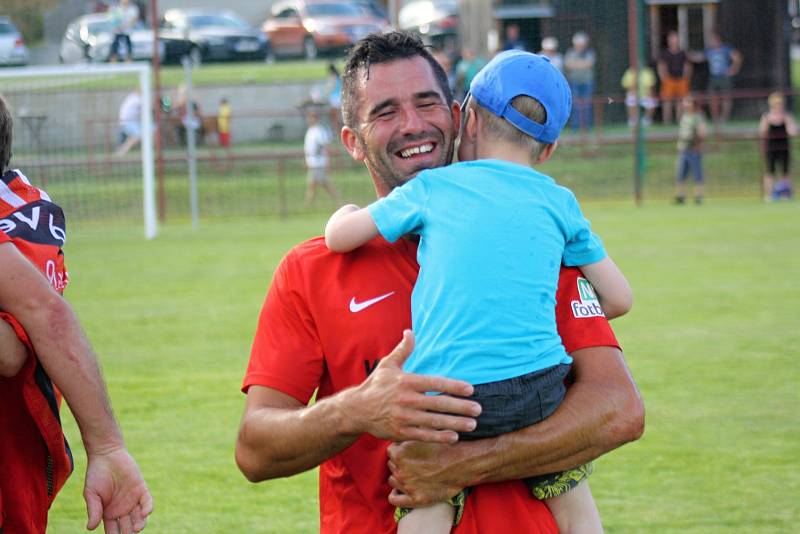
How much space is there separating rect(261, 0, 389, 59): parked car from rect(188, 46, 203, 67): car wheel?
265cm

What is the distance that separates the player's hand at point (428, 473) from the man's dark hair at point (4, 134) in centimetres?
116

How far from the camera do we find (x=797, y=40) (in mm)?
41188

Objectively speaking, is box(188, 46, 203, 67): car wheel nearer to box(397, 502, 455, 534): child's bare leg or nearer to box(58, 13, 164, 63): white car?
box(58, 13, 164, 63): white car

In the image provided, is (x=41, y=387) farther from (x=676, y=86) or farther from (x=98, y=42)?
(x=676, y=86)

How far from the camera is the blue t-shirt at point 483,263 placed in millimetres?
2812

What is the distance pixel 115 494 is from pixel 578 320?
116 cm

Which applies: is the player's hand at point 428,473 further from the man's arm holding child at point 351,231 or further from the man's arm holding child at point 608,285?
the man's arm holding child at point 608,285

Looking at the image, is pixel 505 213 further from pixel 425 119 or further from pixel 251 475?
pixel 251 475

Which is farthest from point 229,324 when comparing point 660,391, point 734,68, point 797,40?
point 797,40

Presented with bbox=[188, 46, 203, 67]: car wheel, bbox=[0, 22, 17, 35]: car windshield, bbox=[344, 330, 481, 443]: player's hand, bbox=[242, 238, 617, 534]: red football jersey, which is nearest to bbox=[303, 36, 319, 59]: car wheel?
bbox=[188, 46, 203, 67]: car wheel

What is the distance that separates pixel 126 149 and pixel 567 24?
1103 centimetres

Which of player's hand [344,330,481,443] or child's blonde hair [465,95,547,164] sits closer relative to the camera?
player's hand [344,330,481,443]

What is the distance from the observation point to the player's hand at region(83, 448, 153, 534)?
2936mm

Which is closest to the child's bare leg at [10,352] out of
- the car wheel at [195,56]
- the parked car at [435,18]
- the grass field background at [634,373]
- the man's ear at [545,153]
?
the man's ear at [545,153]
